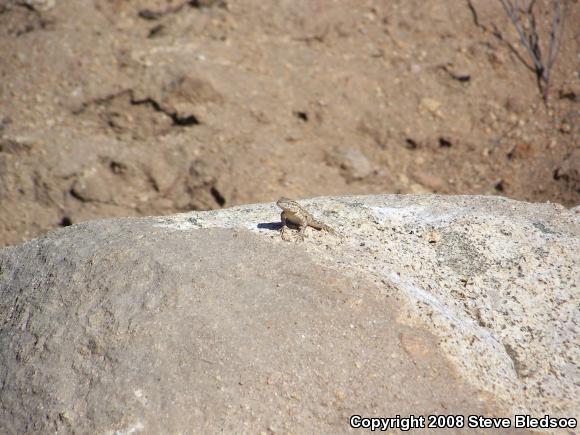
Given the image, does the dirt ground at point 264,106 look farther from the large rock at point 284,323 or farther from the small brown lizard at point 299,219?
the large rock at point 284,323

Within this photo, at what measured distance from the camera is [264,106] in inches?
283

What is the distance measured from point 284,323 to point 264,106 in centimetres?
446

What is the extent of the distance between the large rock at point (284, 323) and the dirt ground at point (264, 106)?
296cm

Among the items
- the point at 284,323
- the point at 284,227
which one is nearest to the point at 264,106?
the point at 284,227

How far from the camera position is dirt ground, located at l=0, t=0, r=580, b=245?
670 cm

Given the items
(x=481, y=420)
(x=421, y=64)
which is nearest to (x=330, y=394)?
(x=481, y=420)

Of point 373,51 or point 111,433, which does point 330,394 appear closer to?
point 111,433

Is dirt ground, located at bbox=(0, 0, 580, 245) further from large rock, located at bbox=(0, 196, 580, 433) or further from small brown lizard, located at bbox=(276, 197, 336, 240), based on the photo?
large rock, located at bbox=(0, 196, 580, 433)

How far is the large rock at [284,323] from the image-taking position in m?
2.82

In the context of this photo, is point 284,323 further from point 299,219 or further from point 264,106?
point 264,106

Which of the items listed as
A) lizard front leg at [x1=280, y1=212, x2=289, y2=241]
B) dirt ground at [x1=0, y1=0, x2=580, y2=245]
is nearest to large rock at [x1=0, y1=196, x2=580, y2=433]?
lizard front leg at [x1=280, y1=212, x2=289, y2=241]

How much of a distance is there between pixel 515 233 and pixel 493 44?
496cm

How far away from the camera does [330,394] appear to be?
2828 mm

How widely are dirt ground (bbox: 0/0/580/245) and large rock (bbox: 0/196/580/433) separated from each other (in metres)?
2.96
